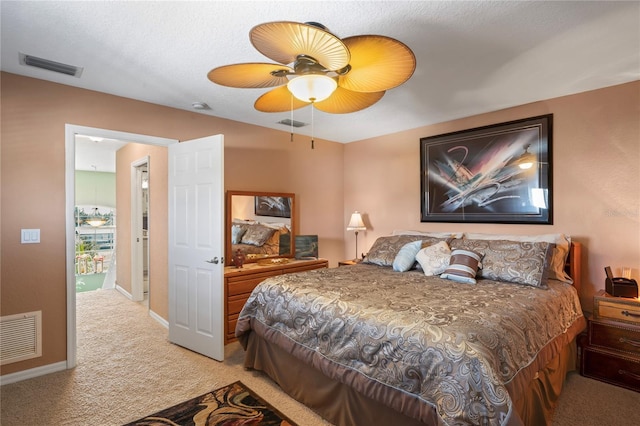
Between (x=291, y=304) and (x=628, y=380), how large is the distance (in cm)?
268

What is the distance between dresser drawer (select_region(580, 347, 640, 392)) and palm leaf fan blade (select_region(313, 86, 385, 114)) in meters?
2.72

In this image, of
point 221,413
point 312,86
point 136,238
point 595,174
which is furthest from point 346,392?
point 136,238

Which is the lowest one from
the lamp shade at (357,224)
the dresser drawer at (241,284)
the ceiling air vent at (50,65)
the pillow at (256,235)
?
the dresser drawer at (241,284)

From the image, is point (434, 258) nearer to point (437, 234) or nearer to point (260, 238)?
point (437, 234)

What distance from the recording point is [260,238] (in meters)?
4.20

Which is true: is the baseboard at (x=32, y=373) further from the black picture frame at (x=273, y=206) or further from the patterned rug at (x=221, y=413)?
the black picture frame at (x=273, y=206)

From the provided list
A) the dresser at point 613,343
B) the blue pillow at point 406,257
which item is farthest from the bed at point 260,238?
the dresser at point 613,343

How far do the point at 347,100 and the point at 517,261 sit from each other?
6.55 feet

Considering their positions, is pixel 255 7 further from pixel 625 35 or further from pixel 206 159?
pixel 625 35

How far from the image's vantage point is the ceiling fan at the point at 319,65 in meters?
1.40

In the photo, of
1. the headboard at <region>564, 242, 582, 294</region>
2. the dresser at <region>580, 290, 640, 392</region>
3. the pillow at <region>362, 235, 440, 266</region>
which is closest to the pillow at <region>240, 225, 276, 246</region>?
the pillow at <region>362, 235, 440, 266</region>

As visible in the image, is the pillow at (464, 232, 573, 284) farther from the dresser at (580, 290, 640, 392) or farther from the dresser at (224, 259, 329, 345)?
the dresser at (224, 259, 329, 345)

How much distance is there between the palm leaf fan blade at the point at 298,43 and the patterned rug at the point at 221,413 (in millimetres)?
2224

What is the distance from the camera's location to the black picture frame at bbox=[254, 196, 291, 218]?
4.20 metres
